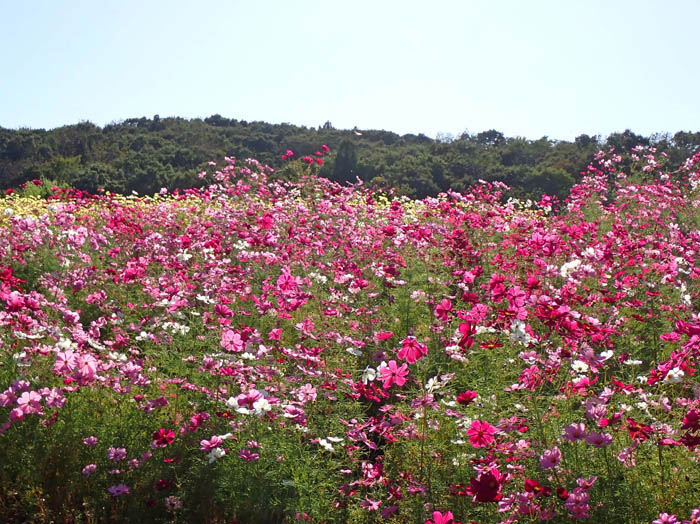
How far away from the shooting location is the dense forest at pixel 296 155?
21062 mm

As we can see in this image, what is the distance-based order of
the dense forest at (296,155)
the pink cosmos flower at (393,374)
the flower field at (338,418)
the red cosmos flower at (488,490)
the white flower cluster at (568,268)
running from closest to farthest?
the red cosmos flower at (488,490)
the pink cosmos flower at (393,374)
the flower field at (338,418)
the white flower cluster at (568,268)
the dense forest at (296,155)

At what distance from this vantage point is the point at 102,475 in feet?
9.09

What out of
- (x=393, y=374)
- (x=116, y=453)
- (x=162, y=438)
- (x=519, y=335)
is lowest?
(x=116, y=453)

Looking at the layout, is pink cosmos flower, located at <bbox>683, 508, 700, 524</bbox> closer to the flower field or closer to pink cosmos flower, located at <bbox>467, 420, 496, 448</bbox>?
the flower field

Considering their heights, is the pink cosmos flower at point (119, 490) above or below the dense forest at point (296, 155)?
below

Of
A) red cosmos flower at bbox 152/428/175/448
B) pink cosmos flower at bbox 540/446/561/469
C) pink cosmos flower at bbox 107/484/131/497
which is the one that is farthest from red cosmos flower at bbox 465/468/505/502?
pink cosmos flower at bbox 107/484/131/497

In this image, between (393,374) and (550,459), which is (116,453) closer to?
(393,374)

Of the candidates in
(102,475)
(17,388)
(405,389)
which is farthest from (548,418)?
(17,388)

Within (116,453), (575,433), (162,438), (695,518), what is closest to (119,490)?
(116,453)

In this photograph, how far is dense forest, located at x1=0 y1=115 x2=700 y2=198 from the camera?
2106 cm

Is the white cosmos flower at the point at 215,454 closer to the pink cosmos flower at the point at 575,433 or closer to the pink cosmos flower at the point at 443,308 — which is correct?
the pink cosmos flower at the point at 443,308

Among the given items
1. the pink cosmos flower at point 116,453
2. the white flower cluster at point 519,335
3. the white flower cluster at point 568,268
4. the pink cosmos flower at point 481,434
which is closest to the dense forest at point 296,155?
the white flower cluster at point 568,268

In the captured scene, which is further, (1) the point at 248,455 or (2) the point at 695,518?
(1) the point at 248,455

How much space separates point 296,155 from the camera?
1091 inches
